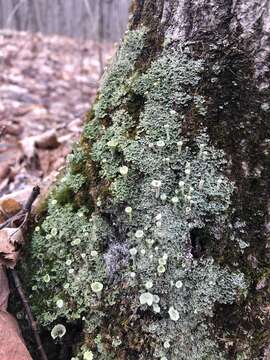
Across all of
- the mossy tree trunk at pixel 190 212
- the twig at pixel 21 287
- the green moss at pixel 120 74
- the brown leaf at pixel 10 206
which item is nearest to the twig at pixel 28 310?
the twig at pixel 21 287

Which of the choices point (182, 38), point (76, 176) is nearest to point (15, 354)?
point (76, 176)

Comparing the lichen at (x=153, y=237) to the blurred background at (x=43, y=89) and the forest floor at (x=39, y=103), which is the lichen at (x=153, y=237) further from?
the forest floor at (x=39, y=103)

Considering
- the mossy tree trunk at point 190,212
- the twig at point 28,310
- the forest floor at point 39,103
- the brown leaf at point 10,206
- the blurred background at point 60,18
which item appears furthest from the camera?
the blurred background at point 60,18

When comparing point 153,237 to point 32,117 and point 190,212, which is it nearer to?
point 190,212

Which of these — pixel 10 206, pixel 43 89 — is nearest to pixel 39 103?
pixel 43 89

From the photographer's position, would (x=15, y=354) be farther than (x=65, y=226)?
No

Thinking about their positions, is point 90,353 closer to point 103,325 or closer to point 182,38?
point 103,325
